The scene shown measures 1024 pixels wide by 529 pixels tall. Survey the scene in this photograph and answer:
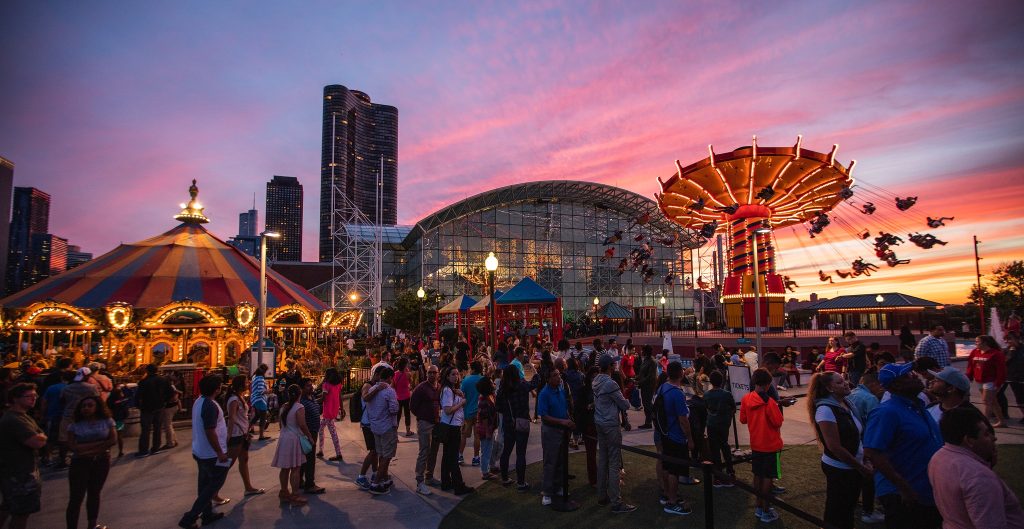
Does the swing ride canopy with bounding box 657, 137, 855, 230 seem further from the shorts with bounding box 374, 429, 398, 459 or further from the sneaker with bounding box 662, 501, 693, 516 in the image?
the shorts with bounding box 374, 429, 398, 459

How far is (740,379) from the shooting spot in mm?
8688

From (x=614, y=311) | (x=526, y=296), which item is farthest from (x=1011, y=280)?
(x=526, y=296)

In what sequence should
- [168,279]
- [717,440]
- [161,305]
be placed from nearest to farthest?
[717,440] < [161,305] < [168,279]

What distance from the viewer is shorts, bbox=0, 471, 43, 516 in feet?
15.3

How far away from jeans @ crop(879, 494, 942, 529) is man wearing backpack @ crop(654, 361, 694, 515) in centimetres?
207

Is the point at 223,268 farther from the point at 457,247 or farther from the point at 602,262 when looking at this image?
the point at 602,262

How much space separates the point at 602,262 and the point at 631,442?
3829 cm

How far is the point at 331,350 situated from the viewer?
84.6 ft

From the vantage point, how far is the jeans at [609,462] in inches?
235

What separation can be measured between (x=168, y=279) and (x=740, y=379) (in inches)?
697

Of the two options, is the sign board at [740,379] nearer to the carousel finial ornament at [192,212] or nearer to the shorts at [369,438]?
the shorts at [369,438]

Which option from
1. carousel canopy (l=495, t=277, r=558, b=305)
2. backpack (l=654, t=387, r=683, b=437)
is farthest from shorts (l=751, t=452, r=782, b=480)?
carousel canopy (l=495, t=277, r=558, b=305)

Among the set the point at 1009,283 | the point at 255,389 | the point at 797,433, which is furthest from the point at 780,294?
the point at 1009,283

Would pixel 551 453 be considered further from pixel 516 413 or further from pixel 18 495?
pixel 18 495
